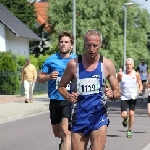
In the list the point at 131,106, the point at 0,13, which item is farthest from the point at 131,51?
the point at 131,106

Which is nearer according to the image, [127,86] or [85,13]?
[127,86]

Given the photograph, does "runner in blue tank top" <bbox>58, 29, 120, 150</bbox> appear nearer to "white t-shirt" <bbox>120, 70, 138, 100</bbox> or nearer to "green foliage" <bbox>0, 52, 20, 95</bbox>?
"white t-shirt" <bbox>120, 70, 138, 100</bbox>

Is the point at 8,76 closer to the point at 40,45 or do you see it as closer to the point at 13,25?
the point at 13,25

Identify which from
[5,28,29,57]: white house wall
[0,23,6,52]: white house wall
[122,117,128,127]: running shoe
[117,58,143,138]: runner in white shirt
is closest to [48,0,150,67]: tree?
[5,28,29,57]: white house wall

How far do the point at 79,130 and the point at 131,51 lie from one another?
178 ft

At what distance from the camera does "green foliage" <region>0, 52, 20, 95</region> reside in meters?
31.7

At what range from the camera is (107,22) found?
58969mm

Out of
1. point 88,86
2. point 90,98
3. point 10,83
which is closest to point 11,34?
point 10,83

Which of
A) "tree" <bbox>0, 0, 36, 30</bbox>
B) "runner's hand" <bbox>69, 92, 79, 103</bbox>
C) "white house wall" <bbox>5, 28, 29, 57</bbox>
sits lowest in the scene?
"white house wall" <bbox>5, 28, 29, 57</bbox>

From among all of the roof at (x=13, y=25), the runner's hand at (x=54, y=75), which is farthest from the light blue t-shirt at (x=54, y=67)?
the roof at (x=13, y=25)

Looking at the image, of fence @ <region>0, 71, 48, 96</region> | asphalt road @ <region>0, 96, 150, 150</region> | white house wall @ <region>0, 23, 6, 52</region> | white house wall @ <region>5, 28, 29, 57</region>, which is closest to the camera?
asphalt road @ <region>0, 96, 150, 150</region>

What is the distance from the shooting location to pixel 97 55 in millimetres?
6789

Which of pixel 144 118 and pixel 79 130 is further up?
pixel 79 130

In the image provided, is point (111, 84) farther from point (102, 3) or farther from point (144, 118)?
point (102, 3)
